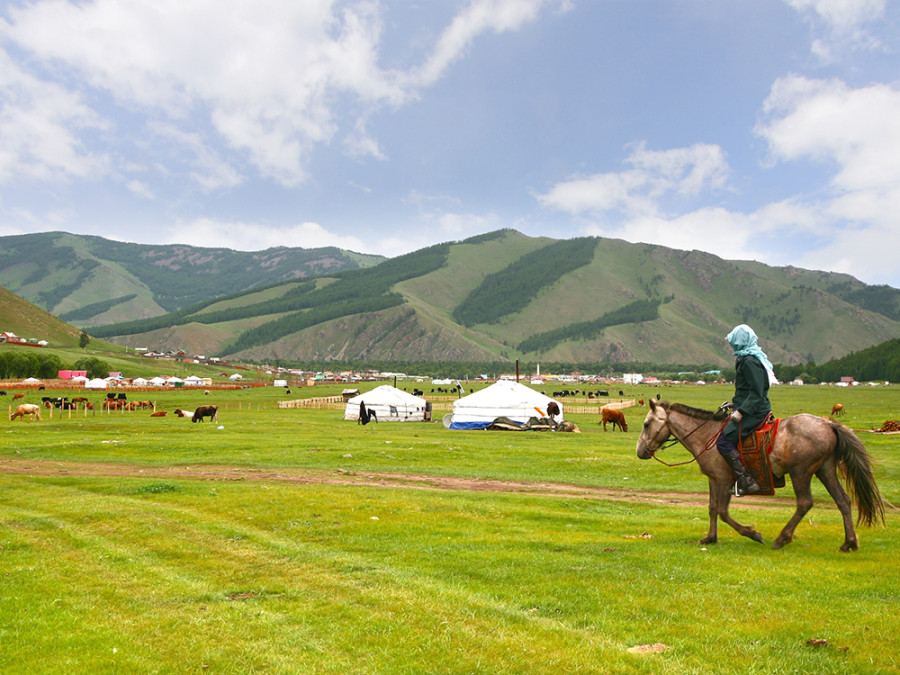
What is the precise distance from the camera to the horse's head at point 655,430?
12.3m

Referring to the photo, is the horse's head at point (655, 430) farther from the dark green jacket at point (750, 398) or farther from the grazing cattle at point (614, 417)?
the grazing cattle at point (614, 417)

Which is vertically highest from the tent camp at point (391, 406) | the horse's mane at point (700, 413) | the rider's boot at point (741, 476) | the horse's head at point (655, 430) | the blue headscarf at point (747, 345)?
the blue headscarf at point (747, 345)

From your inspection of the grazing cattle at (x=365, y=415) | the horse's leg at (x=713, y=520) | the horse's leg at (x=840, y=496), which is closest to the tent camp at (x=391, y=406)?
the grazing cattle at (x=365, y=415)

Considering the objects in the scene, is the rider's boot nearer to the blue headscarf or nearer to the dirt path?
the blue headscarf

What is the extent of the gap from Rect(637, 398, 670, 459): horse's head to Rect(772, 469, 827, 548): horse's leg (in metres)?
2.37

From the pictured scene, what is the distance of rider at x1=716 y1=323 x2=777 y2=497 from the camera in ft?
36.1

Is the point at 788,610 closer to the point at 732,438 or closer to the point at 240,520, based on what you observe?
the point at 732,438

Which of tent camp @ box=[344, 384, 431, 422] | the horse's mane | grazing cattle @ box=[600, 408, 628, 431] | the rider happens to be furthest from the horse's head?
tent camp @ box=[344, 384, 431, 422]

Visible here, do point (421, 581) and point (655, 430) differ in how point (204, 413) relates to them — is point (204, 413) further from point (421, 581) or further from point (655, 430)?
point (421, 581)

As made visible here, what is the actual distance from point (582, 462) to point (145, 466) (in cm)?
1808

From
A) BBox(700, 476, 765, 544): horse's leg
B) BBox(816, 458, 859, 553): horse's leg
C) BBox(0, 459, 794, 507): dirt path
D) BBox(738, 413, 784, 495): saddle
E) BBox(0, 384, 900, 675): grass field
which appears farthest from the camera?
BBox(0, 459, 794, 507): dirt path

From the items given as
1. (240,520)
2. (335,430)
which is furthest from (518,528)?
(335,430)

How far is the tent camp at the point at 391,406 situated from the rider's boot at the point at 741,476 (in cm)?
4537

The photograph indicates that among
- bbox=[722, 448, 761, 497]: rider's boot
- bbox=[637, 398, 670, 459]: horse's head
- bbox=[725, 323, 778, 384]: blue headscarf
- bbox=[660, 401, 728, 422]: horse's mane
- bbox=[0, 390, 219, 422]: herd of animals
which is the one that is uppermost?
bbox=[725, 323, 778, 384]: blue headscarf
